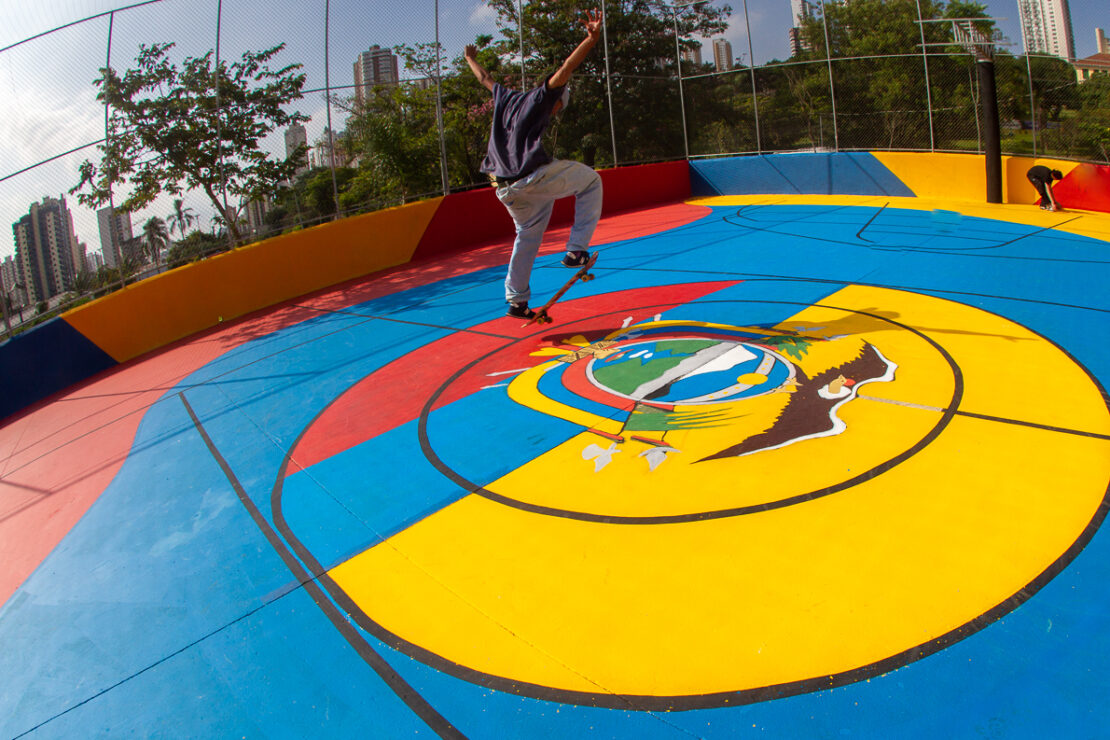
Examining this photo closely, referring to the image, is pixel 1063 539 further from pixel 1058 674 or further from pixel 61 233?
pixel 61 233

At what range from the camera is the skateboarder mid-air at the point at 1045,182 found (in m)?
10.7

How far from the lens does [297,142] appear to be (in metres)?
12.3

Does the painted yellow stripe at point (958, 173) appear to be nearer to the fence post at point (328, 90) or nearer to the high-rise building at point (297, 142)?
the fence post at point (328, 90)

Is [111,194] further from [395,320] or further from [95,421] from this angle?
[395,320]

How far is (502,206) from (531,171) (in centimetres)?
946

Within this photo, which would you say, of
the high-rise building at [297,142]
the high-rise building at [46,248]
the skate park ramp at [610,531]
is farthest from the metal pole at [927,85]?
the high-rise building at [46,248]

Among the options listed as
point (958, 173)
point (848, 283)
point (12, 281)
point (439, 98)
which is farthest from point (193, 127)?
point (958, 173)

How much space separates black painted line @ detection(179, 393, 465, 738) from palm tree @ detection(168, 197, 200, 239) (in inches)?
312

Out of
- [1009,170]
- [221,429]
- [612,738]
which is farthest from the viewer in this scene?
[1009,170]

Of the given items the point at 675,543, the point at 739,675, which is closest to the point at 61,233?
the point at 675,543

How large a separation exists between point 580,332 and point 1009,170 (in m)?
9.67

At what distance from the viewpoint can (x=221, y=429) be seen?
592 cm

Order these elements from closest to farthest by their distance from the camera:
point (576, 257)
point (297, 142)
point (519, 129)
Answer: point (519, 129), point (576, 257), point (297, 142)

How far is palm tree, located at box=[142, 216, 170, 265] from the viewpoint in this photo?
1055 centimetres
